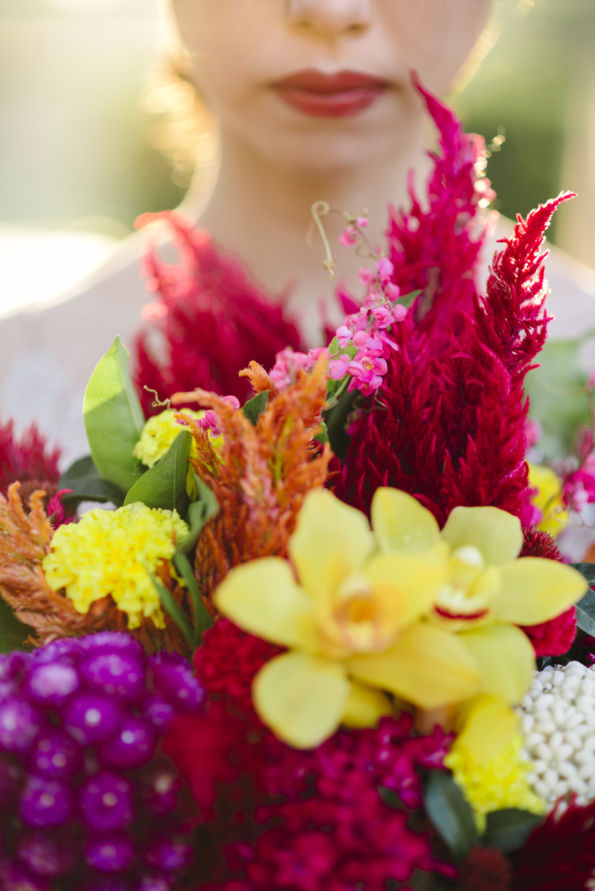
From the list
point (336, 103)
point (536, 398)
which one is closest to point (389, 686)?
point (536, 398)

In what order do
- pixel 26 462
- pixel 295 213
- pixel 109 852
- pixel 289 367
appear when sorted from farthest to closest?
pixel 295 213 < pixel 26 462 < pixel 289 367 < pixel 109 852

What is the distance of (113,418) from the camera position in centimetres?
41

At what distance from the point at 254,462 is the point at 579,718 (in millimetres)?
162

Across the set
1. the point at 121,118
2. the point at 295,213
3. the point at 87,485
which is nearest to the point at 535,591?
the point at 87,485

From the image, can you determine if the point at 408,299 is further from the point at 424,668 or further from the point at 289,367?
the point at 424,668

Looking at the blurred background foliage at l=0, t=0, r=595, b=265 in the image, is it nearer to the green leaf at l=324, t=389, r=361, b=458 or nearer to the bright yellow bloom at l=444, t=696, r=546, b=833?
the green leaf at l=324, t=389, r=361, b=458

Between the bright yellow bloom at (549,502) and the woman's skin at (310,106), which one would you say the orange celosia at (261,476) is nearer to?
the bright yellow bloom at (549,502)

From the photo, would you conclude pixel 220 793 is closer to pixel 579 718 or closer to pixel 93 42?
pixel 579 718

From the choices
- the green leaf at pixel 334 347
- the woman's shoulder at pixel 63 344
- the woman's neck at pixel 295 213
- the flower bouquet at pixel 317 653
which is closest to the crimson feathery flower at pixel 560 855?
the flower bouquet at pixel 317 653

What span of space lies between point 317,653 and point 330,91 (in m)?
0.51

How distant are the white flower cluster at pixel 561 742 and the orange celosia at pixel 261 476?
0.12 meters

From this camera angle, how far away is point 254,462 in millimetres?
294

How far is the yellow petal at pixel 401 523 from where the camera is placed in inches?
11.7

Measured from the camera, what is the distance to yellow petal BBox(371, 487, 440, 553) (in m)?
0.30
